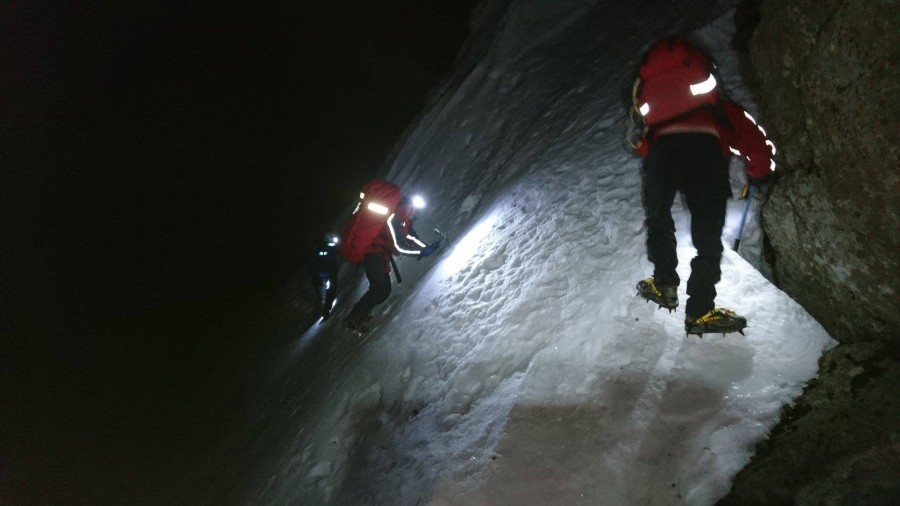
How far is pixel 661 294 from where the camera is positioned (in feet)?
11.6

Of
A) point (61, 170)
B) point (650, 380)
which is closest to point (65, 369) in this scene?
point (61, 170)

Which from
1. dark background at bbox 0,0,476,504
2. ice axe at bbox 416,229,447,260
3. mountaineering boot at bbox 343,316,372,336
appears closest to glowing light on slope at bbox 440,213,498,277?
ice axe at bbox 416,229,447,260

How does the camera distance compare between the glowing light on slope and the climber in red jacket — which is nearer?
the climber in red jacket

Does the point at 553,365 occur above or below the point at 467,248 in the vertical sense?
below

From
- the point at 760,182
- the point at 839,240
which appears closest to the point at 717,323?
the point at 839,240

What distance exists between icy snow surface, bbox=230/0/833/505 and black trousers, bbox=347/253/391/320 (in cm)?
24

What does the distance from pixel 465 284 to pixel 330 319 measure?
18.0 ft

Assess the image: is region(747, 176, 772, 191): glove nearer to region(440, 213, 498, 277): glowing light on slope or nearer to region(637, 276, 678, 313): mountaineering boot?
region(637, 276, 678, 313): mountaineering boot

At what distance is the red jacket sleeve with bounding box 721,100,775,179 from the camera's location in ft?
11.8

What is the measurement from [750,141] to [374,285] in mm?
5248

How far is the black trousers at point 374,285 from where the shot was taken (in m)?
7.29

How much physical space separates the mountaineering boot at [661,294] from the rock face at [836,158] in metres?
0.79

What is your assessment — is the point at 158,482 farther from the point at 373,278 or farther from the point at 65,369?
the point at 65,369

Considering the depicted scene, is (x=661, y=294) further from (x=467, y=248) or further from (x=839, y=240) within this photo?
(x=467, y=248)
